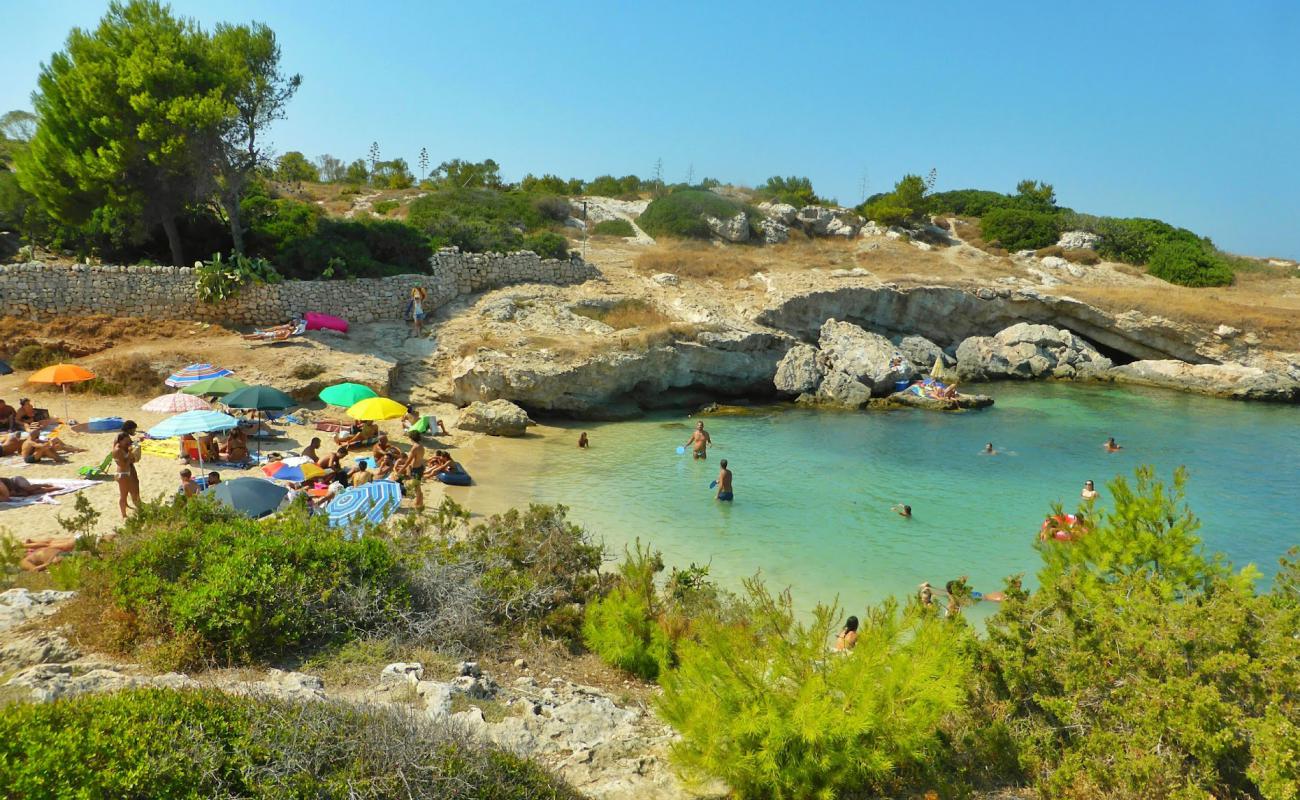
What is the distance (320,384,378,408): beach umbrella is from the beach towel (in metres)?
4.72

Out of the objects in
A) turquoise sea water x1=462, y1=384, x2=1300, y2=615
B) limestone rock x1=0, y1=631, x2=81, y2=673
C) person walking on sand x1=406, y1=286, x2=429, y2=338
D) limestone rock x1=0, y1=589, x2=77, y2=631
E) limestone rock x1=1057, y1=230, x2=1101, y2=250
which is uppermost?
limestone rock x1=1057, y1=230, x2=1101, y2=250

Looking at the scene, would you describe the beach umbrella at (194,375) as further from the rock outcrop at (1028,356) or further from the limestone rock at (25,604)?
the rock outcrop at (1028,356)

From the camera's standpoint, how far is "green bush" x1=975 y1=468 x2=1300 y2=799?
15.1 ft

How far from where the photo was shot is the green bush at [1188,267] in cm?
4100

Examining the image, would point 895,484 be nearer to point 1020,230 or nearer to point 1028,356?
point 1028,356

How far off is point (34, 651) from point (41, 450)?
11.0 m

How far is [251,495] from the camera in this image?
38.1 ft

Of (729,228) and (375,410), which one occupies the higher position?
(729,228)

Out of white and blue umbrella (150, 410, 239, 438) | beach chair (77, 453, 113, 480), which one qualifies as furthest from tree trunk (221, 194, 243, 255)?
white and blue umbrella (150, 410, 239, 438)

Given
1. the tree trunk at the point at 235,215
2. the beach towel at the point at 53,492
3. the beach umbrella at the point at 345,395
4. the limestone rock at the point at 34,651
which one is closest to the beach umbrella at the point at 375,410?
the beach umbrella at the point at 345,395

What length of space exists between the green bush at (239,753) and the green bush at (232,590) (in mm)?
1785

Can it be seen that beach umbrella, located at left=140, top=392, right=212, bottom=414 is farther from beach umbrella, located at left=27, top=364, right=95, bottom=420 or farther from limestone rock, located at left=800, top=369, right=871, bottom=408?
limestone rock, located at left=800, top=369, right=871, bottom=408

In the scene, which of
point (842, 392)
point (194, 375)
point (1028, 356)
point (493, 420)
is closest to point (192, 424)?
point (194, 375)

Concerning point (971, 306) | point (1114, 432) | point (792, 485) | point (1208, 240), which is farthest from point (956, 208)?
point (792, 485)
